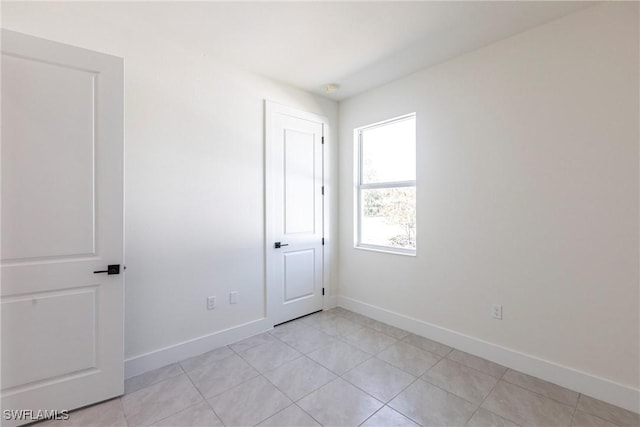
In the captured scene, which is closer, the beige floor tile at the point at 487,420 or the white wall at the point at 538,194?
the beige floor tile at the point at 487,420

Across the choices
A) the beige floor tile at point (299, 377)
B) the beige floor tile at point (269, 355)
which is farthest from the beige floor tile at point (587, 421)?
the beige floor tile at point (269, 355)

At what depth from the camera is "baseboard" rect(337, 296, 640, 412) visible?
A: 73.9 inches

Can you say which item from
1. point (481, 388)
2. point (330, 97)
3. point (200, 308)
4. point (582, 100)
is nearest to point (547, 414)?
point (481, 388)

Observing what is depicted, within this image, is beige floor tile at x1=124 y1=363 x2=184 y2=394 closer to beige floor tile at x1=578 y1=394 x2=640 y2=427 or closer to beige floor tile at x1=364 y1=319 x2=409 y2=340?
beige floor tile at x1=364 y1=319 x2=409 y2=340

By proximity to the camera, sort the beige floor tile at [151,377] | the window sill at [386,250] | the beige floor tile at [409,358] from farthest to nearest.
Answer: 1. the window sill at [386,250]
2. the beige floor tile at [409,358]
3. the beige floor tile at [151,377]

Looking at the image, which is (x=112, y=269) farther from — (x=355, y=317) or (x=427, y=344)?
(x=427, y=344)

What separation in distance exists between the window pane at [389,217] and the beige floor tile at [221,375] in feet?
6.42

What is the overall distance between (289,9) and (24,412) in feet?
10.0

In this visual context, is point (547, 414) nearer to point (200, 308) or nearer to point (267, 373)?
point (267, 373)

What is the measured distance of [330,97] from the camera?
364 centimetres

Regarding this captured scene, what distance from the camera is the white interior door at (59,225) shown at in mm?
1671

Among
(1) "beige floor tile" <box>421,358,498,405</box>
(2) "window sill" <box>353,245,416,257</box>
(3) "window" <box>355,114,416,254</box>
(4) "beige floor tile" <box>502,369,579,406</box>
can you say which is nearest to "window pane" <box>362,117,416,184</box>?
(3) "window" <box>355,114,416,254</box>

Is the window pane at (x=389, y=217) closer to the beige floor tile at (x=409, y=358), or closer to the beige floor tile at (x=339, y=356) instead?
the beige floor tile at (x=409, y=358)

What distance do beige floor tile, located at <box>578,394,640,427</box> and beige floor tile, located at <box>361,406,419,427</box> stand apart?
1.17 metres
